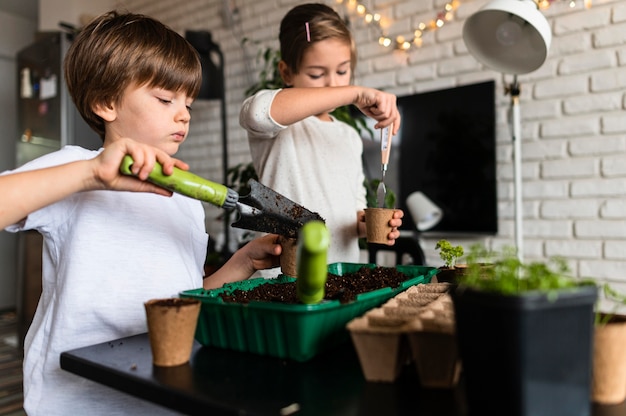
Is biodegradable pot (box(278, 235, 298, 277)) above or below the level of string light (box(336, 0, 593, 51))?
below

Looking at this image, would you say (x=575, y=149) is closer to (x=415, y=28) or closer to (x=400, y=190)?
(x=400, y=190)

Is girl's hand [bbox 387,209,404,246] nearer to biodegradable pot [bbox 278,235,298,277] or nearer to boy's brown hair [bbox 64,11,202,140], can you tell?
biodegradable pot [bbox 278,235,298,277]

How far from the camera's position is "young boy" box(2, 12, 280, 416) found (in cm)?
93

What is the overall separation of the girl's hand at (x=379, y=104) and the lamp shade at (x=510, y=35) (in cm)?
70

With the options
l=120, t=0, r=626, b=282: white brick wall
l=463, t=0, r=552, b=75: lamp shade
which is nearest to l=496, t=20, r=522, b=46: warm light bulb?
l=463, t=0, r=552, b=75: lamp shade

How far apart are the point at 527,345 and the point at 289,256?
550mm

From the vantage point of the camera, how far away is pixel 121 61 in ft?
3.53

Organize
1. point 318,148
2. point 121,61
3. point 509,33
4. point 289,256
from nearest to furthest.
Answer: point 289,256
point 121,61
point 318,148
point 509,33

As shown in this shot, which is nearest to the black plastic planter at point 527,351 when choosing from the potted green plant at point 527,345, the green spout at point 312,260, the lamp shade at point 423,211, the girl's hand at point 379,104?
the potted green plant at point 527,345

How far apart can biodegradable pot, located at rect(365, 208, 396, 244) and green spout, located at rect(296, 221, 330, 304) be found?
1.53 feet

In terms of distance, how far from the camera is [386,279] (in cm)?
93

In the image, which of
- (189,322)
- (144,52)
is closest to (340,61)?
(144,52)

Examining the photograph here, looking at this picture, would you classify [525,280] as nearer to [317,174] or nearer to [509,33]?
[317,174]

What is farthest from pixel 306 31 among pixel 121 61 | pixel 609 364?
pixel 609 364
